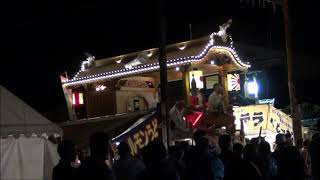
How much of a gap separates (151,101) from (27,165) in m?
12.3

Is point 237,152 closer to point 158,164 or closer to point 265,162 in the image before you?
point 265,162

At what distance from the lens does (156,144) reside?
5277 mm

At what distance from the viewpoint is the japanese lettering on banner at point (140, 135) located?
16.0m

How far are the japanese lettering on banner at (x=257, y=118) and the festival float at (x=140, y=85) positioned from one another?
38.7 inches

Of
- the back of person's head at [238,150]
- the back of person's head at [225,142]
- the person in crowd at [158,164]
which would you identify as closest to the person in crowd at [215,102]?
the back of person's head at [225,142]

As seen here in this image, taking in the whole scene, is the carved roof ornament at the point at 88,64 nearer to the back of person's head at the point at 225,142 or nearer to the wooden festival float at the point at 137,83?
the wooden festival float at the point at 137,83

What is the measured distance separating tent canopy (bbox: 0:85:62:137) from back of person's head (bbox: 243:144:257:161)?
382 centimetres

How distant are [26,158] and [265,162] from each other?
13.7 feet

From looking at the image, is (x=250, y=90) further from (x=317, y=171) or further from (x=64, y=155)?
(x=64, y=155)

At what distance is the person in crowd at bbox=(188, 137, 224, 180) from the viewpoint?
7.40 metres

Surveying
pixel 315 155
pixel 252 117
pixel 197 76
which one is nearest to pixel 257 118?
pixel 252 117

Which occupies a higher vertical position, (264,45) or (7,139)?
(264,45)

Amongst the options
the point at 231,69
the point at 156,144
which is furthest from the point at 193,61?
the point at 156,144

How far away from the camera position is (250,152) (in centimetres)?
730
